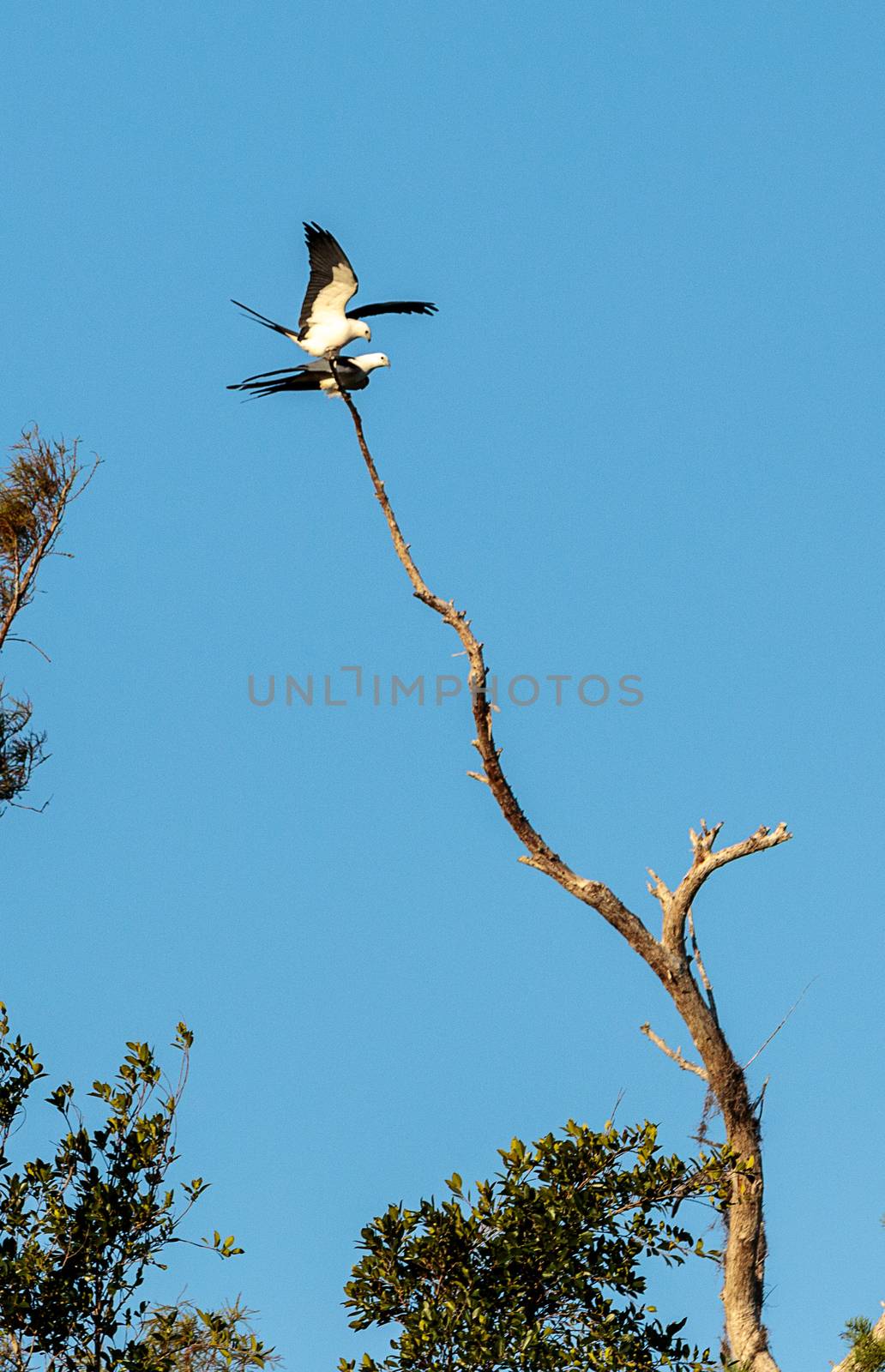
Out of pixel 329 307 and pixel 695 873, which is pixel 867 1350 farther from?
pixel 329 307

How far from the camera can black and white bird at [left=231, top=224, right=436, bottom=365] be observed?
1113 centimetres

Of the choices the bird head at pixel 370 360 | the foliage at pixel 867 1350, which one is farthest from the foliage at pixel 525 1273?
the bird head at pixel 370 360

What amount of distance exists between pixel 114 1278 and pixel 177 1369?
2.18ft

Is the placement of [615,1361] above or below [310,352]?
below

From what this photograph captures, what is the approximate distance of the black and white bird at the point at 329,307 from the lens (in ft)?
36.5

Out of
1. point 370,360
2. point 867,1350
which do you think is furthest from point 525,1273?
point 370,360

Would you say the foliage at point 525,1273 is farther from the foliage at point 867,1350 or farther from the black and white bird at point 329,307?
the black and white bird at point 329,307

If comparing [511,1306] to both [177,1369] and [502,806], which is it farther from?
[502,806]

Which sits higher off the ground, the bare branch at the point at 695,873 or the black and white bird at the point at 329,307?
the black and white bird at the point at 329,307

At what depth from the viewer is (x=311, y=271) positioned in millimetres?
11219

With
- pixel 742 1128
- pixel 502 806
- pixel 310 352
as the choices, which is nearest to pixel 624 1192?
pixel 742 1128

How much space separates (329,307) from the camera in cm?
1130

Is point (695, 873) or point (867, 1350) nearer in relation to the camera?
point (867, 1350)

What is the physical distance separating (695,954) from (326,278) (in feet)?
17.6
